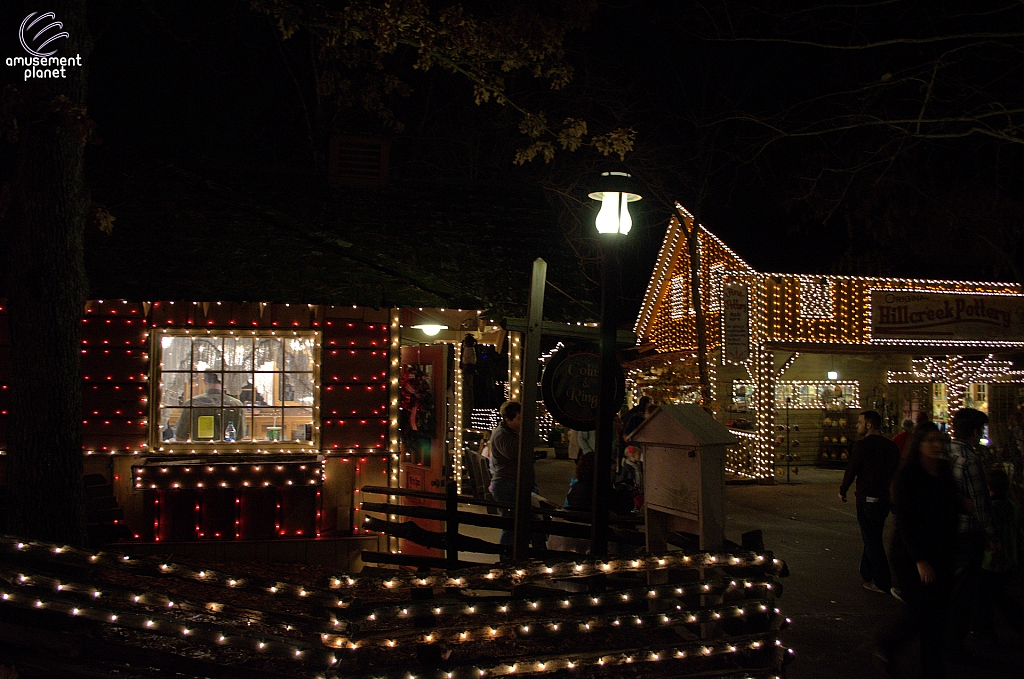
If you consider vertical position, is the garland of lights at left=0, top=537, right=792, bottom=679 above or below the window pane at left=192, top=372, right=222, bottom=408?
below

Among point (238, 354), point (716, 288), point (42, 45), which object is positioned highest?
point (42, 45)

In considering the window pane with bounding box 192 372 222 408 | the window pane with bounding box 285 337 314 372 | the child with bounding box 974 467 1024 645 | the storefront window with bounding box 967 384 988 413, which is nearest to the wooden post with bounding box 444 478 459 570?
the window pane with bounding box 285 337 314 372

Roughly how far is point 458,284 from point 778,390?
13466 mm

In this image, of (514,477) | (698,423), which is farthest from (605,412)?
(514,477)

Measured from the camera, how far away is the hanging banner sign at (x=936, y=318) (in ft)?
62.2

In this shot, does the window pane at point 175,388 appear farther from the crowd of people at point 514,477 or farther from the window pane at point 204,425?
the crowd of people at point 514,477

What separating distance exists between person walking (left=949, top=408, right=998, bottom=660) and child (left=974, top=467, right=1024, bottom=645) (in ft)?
0.63

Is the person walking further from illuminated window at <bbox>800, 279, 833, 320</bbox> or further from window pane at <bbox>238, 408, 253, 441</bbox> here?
illuminated window at <bbox>800, 279, 833, 320</bbox>

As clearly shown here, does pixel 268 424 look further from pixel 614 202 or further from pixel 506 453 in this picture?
pixel 614 202

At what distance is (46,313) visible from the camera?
22.4 feet

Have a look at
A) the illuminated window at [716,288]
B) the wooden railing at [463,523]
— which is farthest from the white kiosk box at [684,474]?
the illuminated window at [716,288]

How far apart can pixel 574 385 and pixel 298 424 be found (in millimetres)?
5111

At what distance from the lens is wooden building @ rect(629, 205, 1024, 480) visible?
18.5m

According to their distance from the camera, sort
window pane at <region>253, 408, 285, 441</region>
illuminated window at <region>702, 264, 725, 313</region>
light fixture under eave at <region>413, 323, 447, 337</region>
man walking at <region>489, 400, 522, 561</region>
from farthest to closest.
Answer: illuminated window at <region>702, 264, 725, 313</region>
light fixture under eave at <region>413, 323, 447, 337</region>
window pane at <region>253, 408, 285, 441</region>
man walking at <region>489, 400, 522, 561</region>
